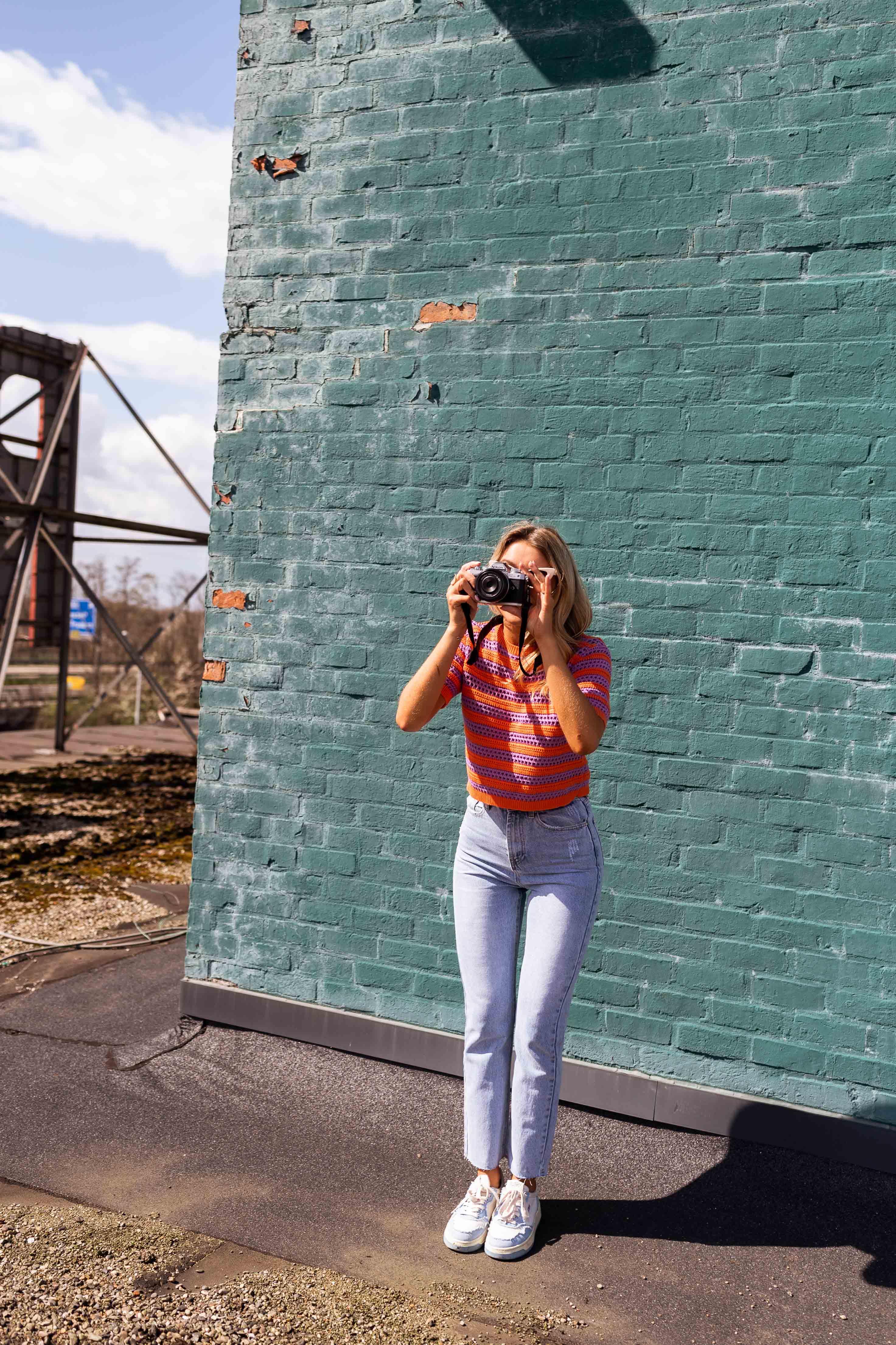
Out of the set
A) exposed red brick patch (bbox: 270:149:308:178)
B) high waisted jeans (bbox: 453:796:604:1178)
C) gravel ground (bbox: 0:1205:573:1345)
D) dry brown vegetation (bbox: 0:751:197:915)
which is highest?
exposed red brick patch (bbox: 270:149:308:178)

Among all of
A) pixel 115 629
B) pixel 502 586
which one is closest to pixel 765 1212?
pixel 502 586

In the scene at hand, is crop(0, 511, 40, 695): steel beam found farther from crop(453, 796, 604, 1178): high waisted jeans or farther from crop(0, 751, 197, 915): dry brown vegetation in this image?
crop(453, 796, 604, 1178): high waisted jeans

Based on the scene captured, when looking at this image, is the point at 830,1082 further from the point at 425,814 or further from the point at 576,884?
the point at 425,814

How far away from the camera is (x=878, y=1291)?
2.46 meters

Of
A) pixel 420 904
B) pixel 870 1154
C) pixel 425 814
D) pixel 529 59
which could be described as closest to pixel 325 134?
pixel 529 59

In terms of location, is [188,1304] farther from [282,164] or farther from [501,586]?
[282,164]

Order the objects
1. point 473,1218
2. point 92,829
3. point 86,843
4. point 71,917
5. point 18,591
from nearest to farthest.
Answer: point 473,1218
point 71,917
point 86,843
point 92,829
point 18,591

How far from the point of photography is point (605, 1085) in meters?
3.30

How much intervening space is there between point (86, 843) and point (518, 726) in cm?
525

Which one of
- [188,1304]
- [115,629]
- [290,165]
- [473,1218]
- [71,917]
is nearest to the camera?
[188,1304]

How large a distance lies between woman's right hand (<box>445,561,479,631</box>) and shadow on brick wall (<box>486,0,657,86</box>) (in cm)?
191

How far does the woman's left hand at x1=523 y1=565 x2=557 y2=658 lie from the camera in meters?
2.38

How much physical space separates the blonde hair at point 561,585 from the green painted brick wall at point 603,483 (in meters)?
0.74

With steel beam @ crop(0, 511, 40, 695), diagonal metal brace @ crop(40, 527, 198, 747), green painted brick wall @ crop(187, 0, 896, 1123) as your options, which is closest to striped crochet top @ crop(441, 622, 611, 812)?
green painted brick wall @ crop(187, 0, 896, 1123)
